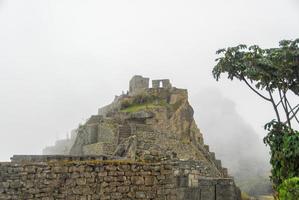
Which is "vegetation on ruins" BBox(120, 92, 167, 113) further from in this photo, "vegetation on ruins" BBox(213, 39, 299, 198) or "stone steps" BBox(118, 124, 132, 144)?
"vegetation on ruins" BBox(213, 39, 299, 198)

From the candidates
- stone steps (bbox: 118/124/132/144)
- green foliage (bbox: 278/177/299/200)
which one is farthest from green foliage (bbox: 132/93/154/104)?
green foliage (bbox: 278/177/299/200)

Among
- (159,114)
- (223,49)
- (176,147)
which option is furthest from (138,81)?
(223,49)

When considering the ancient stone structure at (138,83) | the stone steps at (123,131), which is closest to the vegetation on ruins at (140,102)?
the ancient stone structure at (138,83)

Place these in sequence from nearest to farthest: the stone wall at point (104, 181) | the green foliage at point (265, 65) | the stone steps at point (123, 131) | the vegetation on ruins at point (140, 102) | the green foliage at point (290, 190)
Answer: the stone wall at point (104, 181) → the green foliage at point (290, 190) → the green foliage at point (265, 65) → the stone steps at point (123, 131) → the vegetation on ruins at point (140, 102)

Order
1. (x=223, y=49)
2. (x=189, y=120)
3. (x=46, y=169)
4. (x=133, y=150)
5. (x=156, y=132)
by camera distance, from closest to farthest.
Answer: (x=46, y=169)
(x=133, y=150)
(x=223, y=49)
(x=156, y=132)
(x=189, y=120)

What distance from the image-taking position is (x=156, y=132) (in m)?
23.7

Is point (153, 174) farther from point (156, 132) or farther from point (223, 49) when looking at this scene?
point (156, 132)

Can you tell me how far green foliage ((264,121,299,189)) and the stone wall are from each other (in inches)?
124

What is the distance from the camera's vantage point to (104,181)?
10320 mm

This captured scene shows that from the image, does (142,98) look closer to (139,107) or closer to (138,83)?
(139,107)

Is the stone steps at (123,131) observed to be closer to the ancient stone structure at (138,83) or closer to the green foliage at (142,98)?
the green foliage at (142,98)

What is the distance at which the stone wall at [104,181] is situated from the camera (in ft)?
32.9

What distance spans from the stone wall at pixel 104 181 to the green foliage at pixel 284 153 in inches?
124

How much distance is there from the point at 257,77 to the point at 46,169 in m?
10.2
